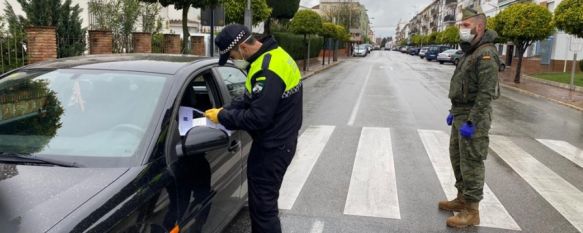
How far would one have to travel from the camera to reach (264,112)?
300 cm

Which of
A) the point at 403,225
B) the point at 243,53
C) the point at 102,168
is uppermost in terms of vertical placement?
the point at 243,53

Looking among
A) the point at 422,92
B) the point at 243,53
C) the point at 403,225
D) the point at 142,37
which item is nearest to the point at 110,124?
the point at 243,53

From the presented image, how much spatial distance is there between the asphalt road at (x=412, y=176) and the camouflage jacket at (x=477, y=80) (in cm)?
112

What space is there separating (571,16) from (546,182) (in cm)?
1220

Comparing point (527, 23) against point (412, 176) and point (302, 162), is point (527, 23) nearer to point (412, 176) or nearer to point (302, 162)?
point (412, 176)

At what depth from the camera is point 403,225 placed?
4645 millimetres

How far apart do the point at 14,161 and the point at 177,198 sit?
0.85 meters

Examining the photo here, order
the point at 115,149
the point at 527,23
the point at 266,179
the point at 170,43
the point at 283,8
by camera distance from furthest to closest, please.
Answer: the point at 283,8
the point at 527,23
the point at 170,43
the point at 266,179
the point at 115,149

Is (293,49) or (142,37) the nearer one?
(142,37)

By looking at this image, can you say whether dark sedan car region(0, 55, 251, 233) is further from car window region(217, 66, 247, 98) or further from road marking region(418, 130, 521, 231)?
road marking region(418, 130, 521, 231)

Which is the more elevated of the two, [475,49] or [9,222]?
[475,49]

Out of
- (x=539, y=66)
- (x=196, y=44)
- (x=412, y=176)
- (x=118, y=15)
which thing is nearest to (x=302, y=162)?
(x=412, y=176)

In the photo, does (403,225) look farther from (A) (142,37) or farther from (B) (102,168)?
(A) (142,37)

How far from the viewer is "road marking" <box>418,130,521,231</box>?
479 cm
